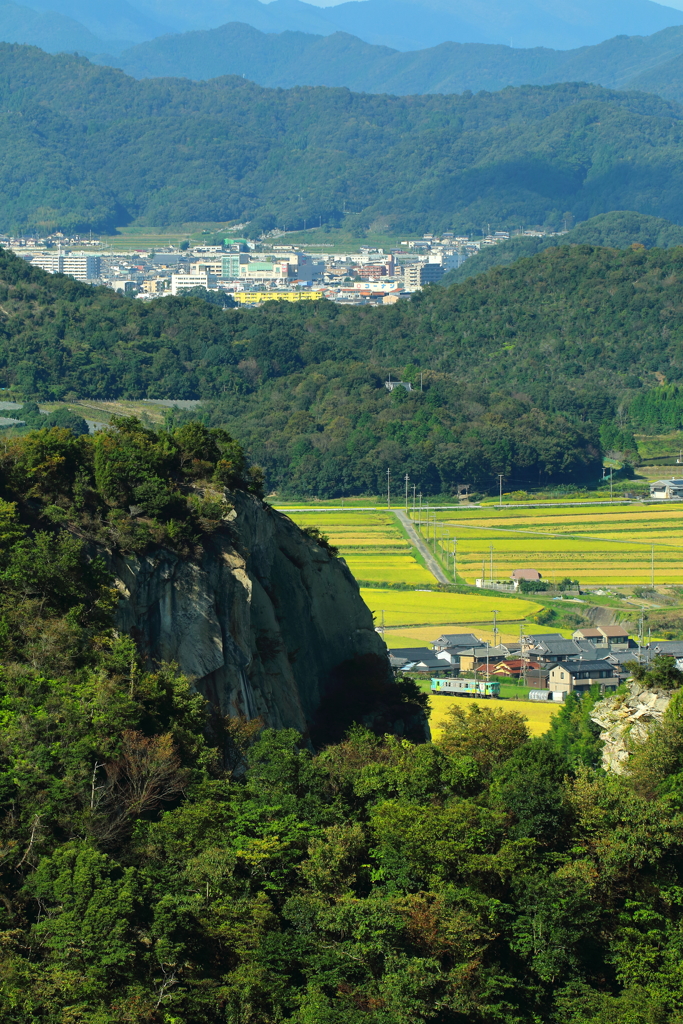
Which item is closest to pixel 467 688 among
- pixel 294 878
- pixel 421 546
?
pixel 421 546

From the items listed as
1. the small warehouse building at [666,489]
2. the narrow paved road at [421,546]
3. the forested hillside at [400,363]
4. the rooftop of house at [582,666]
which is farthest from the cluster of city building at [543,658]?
the forested hillside at [400,363]

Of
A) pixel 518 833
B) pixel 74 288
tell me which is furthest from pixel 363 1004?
pixel 74 288

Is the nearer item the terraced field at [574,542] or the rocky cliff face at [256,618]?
the rocky cliff face at [256,618]

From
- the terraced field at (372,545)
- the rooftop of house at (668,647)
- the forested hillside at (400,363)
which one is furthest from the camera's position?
the forested hillside at (400,363)

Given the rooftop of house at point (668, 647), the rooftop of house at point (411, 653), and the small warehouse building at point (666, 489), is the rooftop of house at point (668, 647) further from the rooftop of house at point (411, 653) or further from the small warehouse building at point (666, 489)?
the small warehouse building at point (666, 489)

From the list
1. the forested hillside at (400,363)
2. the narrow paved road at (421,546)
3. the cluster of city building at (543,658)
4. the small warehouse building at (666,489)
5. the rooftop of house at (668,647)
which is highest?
the forested hillside at (400,363)

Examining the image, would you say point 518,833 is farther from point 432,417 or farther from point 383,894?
point 432,417
